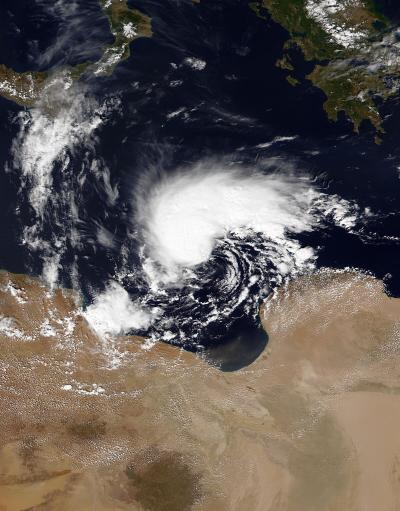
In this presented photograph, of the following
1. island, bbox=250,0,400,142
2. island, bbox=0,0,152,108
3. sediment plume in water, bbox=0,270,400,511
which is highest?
island, bbox=250,0,400,142

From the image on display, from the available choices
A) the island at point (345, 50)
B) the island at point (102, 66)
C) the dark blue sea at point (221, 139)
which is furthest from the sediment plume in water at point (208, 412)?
the island at point (102, 66)

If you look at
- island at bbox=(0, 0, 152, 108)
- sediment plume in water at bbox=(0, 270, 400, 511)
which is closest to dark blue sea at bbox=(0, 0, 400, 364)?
island at bbox=(0, 0, 152, 108)

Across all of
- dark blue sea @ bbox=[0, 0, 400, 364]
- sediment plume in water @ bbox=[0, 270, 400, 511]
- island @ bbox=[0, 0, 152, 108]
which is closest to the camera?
sediment plume in water @ bbox=[0, 270, 400, 511]

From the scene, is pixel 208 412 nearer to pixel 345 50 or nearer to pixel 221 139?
pixel 221 139

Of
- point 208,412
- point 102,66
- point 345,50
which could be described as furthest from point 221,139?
point 208,412

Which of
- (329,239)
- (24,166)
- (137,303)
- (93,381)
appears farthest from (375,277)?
(24,166)

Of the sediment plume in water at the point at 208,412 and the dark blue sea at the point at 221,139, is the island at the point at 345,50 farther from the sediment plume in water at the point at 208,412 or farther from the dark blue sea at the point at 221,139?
the sediment plume in water at the point at 208,412

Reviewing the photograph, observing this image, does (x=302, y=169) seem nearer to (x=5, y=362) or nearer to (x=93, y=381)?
(x=93, y=381)

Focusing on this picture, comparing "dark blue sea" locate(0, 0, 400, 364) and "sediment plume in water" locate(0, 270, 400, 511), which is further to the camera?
"dark blue sea" locate(0, 0, 400, 364)

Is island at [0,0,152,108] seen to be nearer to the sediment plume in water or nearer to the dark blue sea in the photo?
the dark blue sea
